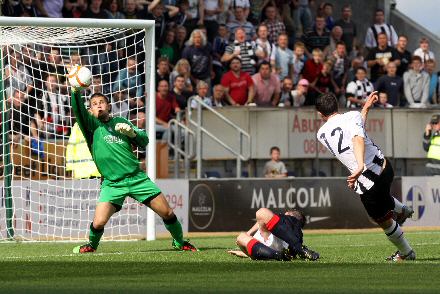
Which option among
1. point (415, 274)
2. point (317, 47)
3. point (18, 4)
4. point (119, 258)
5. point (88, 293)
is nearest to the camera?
point (88, 293)

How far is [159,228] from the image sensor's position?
22453 millimetres

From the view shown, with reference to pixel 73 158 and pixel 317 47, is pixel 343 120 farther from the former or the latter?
pixel 317 47

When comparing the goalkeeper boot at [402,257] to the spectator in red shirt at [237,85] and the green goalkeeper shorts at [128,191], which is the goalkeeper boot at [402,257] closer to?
the green goalkeeper shorts at [128,191]

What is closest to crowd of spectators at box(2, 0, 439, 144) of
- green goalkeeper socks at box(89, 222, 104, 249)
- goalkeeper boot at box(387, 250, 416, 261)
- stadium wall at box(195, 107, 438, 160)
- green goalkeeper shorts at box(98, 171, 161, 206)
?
stadium wall at box(195, 107, 438, 160)

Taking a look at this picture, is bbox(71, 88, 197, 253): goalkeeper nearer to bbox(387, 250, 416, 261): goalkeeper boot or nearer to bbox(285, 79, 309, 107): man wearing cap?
bbox(387, 250, 416, 261): goalkeeper boot

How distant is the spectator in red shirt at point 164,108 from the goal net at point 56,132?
302 cm

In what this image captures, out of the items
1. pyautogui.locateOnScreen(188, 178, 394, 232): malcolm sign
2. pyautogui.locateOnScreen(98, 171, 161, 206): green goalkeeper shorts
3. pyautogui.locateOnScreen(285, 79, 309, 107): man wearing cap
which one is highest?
pyautogui.locateOnScreen(285, 79, 309, 107): man wearing cap

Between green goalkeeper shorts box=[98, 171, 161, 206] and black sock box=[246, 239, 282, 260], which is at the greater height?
green goalkeeper shorts box=[98, 171, 161, 206]

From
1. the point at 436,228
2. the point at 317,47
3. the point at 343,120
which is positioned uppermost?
the point at 317,47

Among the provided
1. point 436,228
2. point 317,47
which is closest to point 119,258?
point 436,228

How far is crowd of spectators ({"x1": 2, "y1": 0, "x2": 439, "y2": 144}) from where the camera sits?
25.0 meters

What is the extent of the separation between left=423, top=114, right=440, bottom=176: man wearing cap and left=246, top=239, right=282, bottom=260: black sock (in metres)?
13.3

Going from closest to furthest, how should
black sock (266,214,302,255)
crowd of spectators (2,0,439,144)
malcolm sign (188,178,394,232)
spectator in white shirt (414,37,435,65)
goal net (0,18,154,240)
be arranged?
black sock (266,214,302,255) < goal net (0,18,154,240) < malcolm sign (188,178,394,232) < crowd of spectators (2,0,439,144) < spectator in white shirt (414,37,435,65)

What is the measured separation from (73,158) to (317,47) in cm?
1006
